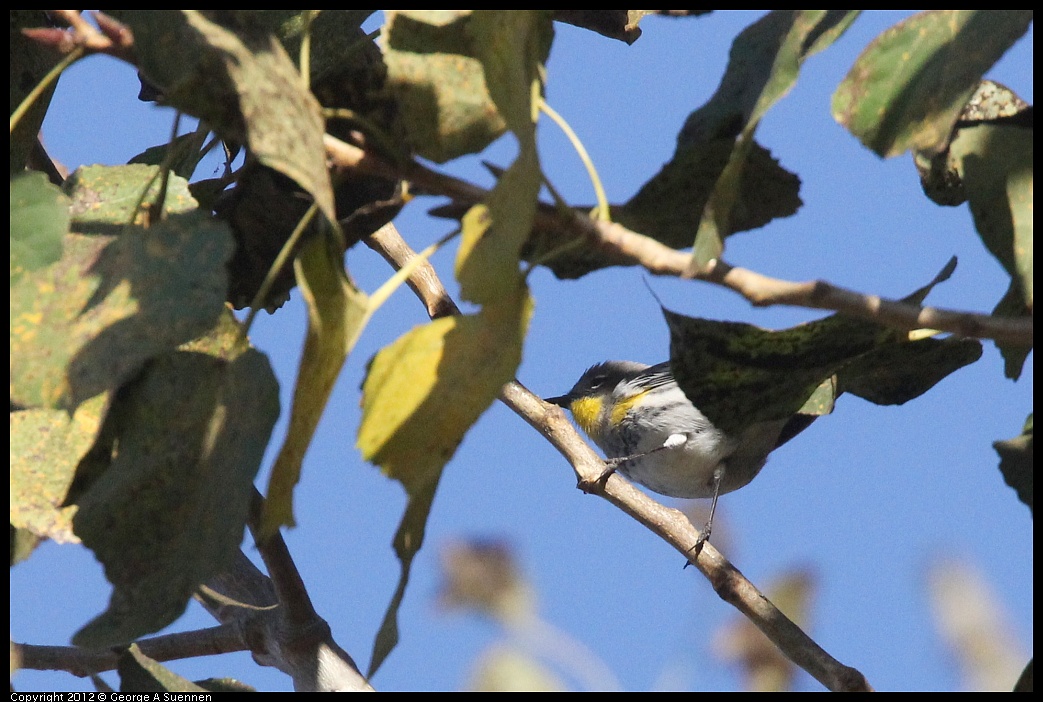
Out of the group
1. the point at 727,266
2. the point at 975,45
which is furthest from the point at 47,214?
the point at 975,45

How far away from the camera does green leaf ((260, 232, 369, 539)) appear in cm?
92

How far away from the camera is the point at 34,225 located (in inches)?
40.2

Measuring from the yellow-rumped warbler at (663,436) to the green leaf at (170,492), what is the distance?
2.80m

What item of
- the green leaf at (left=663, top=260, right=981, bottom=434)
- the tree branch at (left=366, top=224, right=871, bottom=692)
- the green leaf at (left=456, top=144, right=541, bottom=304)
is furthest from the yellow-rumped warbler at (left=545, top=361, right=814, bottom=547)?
the green leaf at (left=456, top=144, right=541, bottom=304)

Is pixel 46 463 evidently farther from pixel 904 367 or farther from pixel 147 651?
pixel 904 367

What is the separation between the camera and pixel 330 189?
91cm

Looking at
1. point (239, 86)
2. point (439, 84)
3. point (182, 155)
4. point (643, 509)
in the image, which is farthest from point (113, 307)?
point (643, 509)

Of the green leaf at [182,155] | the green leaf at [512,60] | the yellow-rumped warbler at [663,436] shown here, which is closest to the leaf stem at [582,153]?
the green leaf at [512,60]

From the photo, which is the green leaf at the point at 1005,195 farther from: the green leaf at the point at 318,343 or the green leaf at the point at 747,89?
the green leaf at the point at 318,343

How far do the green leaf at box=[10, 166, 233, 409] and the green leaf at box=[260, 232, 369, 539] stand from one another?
0.10 meters

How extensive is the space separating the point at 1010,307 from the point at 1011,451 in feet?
0.60

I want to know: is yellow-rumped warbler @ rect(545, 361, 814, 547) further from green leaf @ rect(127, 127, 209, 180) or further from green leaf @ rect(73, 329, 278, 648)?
green leaf @ rect(73, 329, 278, 648)
